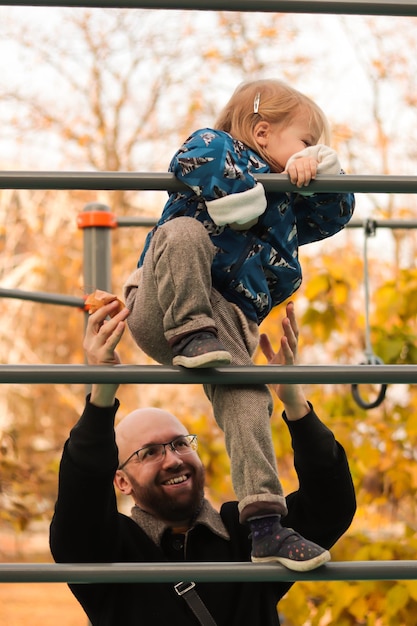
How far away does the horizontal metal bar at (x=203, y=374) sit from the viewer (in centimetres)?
154

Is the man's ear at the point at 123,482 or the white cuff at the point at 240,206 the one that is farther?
the man's ear at the point at 123,482

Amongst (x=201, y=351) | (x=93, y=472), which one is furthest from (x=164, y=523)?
(x=201, y=351)

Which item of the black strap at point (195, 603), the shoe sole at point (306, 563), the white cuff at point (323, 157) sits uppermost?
the white cuff at point (323, 157)

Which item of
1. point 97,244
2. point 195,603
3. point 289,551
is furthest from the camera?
point 97,244

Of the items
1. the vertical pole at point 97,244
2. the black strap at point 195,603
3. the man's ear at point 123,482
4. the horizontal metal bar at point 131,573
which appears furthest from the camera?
the vertical pole at point 97,244

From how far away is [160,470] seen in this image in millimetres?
2309

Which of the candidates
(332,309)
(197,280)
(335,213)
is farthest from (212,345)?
(332,309)

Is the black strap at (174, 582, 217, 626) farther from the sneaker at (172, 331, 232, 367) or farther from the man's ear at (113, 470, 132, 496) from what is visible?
the sneaker at (172, 331, 232, 367)

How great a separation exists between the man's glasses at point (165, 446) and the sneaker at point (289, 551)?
62cm

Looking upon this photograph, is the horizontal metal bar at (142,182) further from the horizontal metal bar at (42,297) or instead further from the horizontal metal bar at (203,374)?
the horizontal metal bar at (42,297)

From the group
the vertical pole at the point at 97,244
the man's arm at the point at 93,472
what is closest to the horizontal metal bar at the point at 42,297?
the vertical pole at the point at 97,244

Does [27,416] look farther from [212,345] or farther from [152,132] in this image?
[212,345]

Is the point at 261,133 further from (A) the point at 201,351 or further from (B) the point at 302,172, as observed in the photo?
(A) the point at 201,351

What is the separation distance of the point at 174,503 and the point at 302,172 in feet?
3.04
